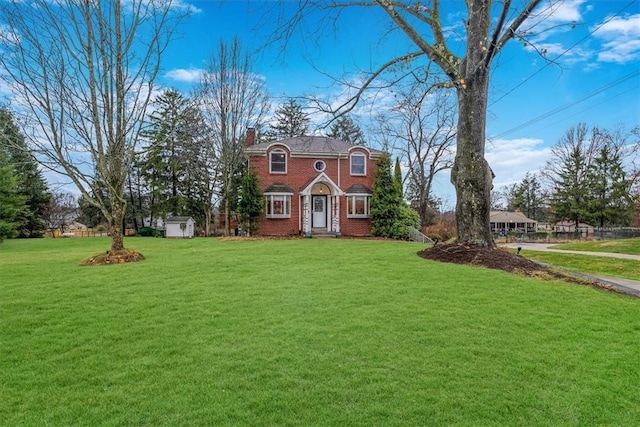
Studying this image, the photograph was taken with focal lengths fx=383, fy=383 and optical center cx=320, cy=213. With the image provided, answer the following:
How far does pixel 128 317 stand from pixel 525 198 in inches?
2311

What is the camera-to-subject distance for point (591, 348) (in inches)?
150

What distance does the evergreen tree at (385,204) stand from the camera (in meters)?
21.0

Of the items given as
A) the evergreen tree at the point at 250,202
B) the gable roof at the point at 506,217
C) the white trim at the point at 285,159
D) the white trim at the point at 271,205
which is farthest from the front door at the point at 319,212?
the gable roof at the point at 506,217

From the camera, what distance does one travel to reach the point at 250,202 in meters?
20.1

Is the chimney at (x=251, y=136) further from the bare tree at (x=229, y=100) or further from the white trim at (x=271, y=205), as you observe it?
the white trim at (x=271, y=205)

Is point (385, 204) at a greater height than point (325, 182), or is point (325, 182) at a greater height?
point (325, 182)

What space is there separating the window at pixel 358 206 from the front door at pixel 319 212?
137 centimetres

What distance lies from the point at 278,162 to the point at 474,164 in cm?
1380

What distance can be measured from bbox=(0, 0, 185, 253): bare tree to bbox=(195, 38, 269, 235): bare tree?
37.7 ft

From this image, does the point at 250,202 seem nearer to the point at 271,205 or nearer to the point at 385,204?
the point at 271,205

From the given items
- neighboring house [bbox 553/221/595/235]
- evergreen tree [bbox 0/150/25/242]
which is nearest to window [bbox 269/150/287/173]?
evergreen tree [bbox 0/150/25/242]

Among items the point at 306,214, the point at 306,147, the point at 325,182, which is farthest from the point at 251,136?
the point at 306,214

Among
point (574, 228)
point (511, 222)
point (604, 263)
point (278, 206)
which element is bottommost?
Result: point (604, 263)

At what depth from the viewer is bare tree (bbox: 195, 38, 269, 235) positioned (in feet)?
75.0
